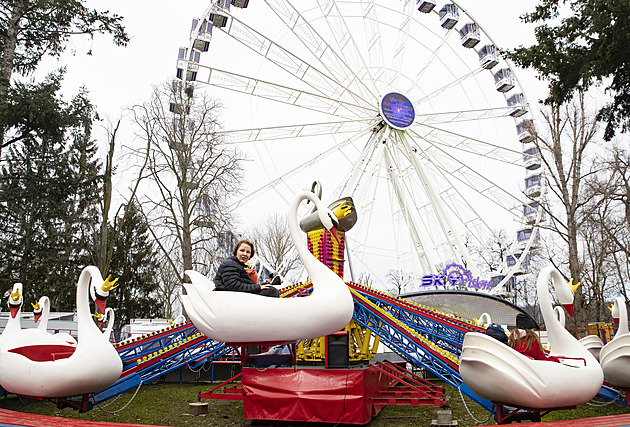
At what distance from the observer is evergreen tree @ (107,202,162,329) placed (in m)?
27.4

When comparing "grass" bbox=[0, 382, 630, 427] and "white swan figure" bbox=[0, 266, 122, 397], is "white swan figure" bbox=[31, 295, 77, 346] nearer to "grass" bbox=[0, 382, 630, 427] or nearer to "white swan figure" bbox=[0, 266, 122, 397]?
"grass" bbox=[0, 382, 630, 427]

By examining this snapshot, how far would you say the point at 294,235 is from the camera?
5.42 meters

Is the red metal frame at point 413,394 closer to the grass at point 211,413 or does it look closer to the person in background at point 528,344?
the grass at point 211,413

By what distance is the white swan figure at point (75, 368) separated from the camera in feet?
17.0

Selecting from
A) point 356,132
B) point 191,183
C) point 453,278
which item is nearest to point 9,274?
point 191,183

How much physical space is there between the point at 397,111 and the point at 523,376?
1569 centimetres

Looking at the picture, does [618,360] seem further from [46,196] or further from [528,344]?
[46,196]

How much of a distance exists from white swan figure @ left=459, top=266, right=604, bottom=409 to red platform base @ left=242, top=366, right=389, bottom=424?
1905 mm

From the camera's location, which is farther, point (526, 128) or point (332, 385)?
point (526, 128)

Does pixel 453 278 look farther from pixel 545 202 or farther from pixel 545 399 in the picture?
pixel 545 399

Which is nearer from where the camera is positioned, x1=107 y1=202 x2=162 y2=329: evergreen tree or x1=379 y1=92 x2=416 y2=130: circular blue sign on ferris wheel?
x1=379 y1=92 x2=416 y2=130: circular blue sign on ferris wheel

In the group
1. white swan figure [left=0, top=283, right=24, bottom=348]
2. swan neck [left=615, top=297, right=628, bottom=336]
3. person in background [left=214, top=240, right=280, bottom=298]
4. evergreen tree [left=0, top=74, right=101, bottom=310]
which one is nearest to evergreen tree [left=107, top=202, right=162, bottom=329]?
evergreen tree [left=0, top=74, right=101, bottom=310]

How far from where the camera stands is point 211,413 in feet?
25.8

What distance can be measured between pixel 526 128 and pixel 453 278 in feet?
22.4
